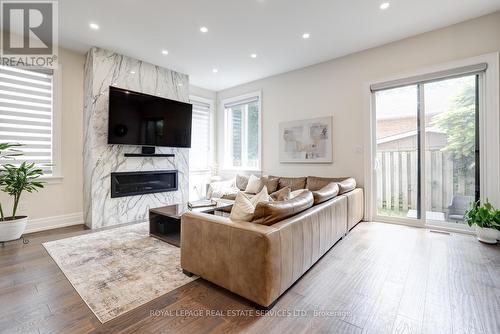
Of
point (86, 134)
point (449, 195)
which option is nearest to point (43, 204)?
point (86, 134)

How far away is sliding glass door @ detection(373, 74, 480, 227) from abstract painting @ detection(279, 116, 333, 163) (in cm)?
85

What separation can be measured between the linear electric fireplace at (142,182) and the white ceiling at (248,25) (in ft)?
7.34

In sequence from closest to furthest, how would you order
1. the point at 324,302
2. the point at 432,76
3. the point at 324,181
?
the point at 324,302 < the point at 432,76 < the point at 324,181

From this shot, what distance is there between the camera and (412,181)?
3.70 meters

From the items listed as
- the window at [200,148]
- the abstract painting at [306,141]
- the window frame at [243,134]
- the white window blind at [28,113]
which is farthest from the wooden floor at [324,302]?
the window at [200,148]

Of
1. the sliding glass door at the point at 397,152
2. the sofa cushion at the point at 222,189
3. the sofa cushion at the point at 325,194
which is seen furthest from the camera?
the sofa cushion at the point at 222,189

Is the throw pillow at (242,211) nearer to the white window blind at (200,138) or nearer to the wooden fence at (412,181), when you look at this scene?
the wooden fence at (412,181)

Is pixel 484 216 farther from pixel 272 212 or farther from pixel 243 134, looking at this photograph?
pixel 243 134

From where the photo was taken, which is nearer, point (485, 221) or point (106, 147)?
point (485, 221)

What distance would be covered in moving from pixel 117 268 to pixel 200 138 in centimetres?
406

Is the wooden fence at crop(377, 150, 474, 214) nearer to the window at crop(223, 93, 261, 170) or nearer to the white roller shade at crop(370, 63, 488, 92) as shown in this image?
the white roller shade at crop(370, 63, 488, 92)

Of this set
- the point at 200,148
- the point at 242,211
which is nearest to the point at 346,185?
the point at 242,211

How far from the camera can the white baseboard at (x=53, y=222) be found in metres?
3.56

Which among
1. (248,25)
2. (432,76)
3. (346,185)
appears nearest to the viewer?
(248,25)
